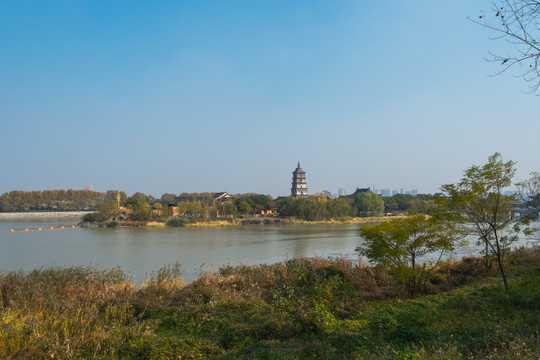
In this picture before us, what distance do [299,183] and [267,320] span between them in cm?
7624

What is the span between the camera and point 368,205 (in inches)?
2185

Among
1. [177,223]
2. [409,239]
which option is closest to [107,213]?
[177,223]

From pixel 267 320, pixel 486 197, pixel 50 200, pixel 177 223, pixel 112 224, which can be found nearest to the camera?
pixel 267 320

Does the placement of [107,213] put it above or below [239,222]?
above

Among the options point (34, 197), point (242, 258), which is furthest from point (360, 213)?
point (34, 197)

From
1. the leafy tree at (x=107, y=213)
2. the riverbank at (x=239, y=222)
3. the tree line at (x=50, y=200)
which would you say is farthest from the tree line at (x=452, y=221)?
the tree line at (x=50, y=200)

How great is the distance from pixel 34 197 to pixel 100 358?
91590 millimetres

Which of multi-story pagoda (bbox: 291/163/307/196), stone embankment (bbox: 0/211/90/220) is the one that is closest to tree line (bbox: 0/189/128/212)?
stone embankment (bbox: 0/211/90/220)

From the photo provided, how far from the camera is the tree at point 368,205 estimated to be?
55.8 m

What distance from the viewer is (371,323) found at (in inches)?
195

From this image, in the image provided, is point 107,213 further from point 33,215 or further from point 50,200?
point 50,200

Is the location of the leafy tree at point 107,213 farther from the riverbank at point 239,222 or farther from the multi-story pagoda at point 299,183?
the multi-story pagoda at point 299,183

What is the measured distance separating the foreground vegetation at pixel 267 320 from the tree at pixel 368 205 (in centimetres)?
4826

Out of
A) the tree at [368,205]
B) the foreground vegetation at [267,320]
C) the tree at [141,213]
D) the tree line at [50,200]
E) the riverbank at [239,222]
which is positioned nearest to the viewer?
the foreground vegetation at [267,320]
